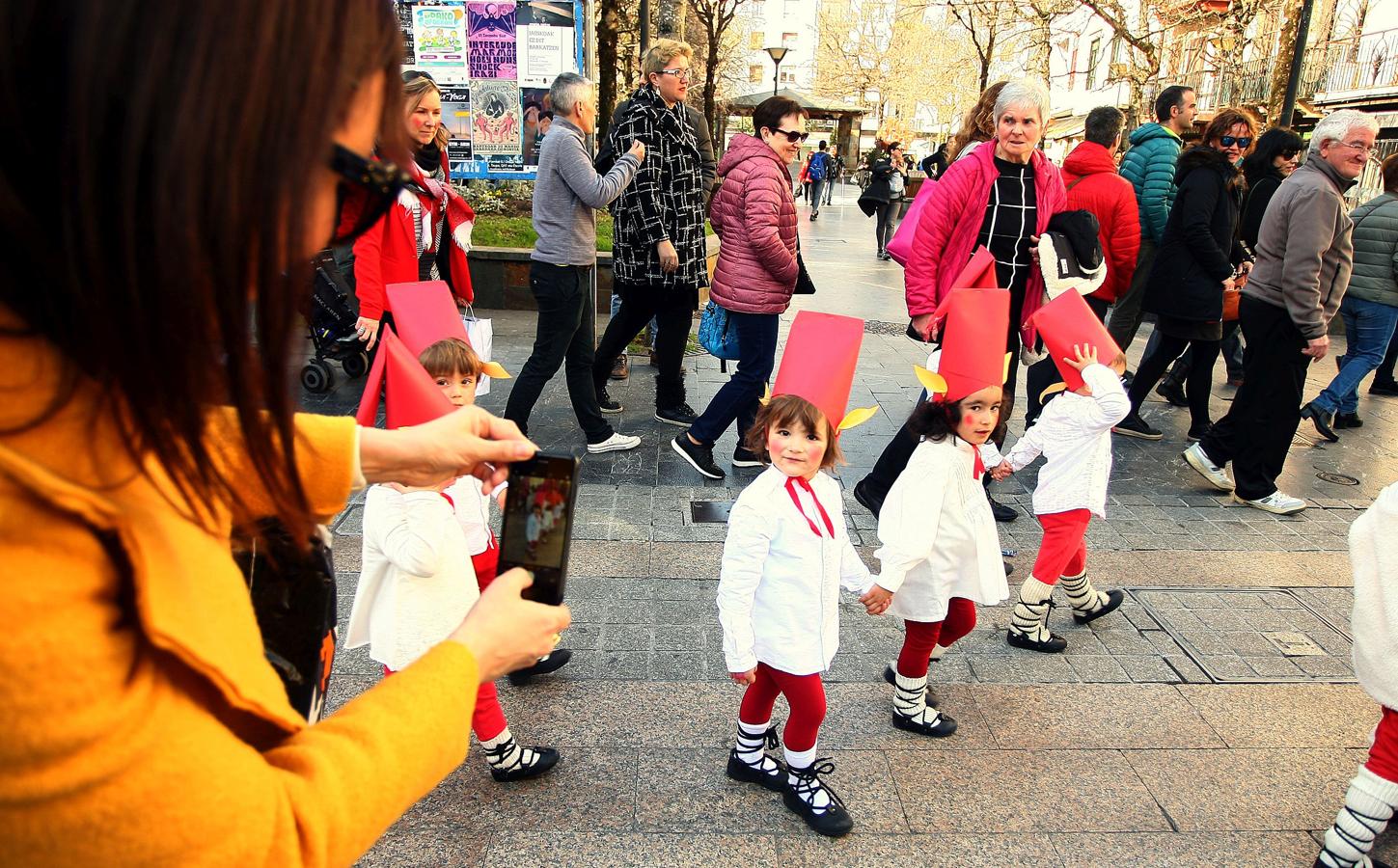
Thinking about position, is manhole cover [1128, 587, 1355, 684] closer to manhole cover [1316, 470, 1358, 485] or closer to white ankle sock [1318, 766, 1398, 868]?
white ankle sock [1318, 766, 1398, 868]

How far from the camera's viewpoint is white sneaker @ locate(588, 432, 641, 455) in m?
5.81

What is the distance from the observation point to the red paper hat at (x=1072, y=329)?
12.2ft

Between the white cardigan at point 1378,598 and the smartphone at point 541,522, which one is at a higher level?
the smartphone at point 541,522

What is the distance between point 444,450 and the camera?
1587 millimetres

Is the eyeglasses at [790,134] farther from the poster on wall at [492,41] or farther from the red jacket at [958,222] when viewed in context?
the poster on wall at [492,41]

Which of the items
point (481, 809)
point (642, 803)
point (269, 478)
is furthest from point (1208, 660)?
point (269, 478)

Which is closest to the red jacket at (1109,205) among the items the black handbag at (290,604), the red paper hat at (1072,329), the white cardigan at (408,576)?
the red paper hat at (1072,329)

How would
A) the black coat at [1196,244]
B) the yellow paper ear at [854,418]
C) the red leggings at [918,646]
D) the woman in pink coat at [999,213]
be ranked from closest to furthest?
the yellow paper ear at [854,418] < the red leggings at [918,646] < the woman in pink coat at [999,213] < the black coat at [1196,244]

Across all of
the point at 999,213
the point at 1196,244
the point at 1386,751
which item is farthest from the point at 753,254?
the point at 1386,751

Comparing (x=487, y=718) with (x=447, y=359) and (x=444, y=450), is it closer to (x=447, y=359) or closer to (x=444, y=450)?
(x=447, y=359)

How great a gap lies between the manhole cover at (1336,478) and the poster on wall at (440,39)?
25.7 ft

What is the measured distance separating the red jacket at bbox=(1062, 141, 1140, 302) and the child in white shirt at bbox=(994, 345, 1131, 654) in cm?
244

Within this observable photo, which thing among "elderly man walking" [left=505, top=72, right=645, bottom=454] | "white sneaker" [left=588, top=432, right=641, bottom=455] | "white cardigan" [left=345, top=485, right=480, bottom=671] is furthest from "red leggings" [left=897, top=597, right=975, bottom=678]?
"white sneaker" [left=588, top=432, right=641, bottom=455]

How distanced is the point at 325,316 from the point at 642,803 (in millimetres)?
4804
